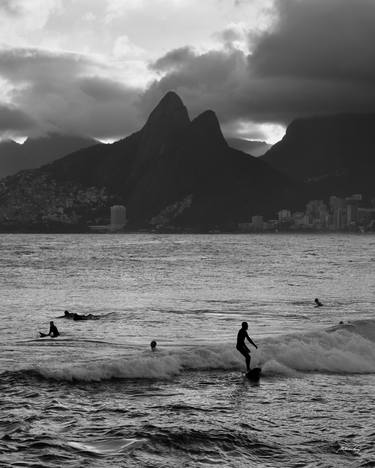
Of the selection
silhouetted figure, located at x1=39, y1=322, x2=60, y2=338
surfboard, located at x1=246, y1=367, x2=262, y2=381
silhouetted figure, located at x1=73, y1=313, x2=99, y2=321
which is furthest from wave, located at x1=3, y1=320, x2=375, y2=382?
silhouetted figure, located at x1=73, y1=313, x2=99, y2=321

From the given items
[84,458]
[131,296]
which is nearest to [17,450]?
[84,458]

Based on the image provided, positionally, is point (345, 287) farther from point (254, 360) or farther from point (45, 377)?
point (45, 377)

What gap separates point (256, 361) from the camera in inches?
1085

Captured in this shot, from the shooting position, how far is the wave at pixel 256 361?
24.4 m

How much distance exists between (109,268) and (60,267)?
7.68 metres

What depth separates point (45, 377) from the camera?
23766mm

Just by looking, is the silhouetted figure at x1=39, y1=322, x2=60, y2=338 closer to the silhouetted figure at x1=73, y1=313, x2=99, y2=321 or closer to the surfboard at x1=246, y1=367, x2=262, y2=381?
the silhouetted figure at x1=73, y1=313, x2=99, y2=321

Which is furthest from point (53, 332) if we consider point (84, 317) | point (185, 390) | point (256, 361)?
point (185, 390)

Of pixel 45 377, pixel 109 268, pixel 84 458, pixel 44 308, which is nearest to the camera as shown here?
pixel 84 458

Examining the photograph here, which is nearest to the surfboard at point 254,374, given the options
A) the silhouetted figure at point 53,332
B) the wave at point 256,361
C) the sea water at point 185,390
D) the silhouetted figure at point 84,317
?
the sea water at point 185,390

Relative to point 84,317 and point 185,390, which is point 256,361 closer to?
point 185,390

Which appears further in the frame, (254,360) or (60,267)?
(60,267)

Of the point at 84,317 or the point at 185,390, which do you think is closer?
the point at 185,390

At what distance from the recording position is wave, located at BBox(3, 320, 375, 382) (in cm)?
2436
